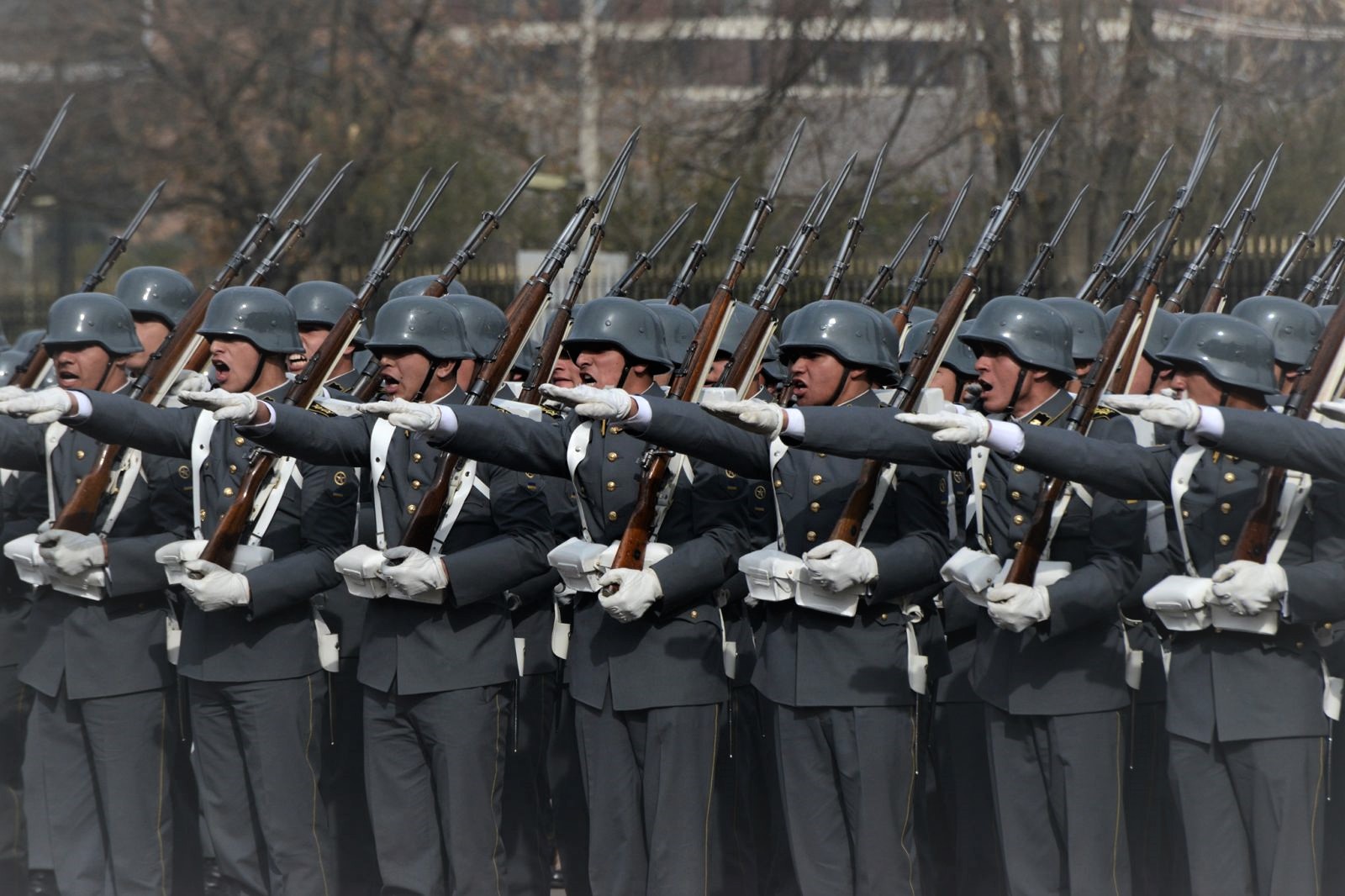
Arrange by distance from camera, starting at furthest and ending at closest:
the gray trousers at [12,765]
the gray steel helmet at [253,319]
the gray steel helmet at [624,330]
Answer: the gray trousers at [12,765] < the gray steel helmet at [253,319] < the gray steel helmet at [624,330]

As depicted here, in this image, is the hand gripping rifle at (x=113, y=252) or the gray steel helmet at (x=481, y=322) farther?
the hand gripping rifle at (x=113, y=252)

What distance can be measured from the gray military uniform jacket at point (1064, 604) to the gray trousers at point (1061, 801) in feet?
0.28

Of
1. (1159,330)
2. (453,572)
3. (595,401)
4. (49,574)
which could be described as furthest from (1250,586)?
(49,574)

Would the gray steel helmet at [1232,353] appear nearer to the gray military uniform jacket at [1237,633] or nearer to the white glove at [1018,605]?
the gray military uniform jacket at [1237,633]

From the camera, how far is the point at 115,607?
6934mm

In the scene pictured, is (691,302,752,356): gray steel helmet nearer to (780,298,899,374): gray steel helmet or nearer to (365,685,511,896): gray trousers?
(780,298,899,374): gray steel helmet

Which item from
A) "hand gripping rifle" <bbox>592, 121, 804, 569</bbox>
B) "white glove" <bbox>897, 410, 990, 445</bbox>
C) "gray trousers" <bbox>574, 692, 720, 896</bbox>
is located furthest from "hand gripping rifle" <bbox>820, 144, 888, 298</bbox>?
"white glove" <bbox>897, 410, 990, 445</bbox>

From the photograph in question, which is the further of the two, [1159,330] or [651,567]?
[1159,330]

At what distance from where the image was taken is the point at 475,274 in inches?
637

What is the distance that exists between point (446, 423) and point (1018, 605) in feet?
6.26

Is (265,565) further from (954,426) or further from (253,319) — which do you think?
(954,426)

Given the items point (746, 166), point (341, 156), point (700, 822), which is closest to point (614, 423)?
point (700, 822)

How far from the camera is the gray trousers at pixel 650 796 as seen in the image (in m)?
5.92

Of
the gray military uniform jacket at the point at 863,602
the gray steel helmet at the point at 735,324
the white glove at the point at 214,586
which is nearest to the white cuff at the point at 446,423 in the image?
the gray military uniform jacket at the point at 863,602
